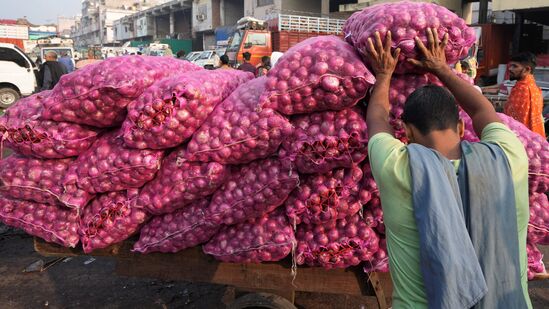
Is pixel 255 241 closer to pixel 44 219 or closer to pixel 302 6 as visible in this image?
pixel 44 219

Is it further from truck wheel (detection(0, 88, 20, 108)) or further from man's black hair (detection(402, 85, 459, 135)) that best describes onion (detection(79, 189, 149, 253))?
truck wheel (detection(0, 88, 20, 108))

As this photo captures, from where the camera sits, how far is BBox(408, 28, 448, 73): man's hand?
5.41ft

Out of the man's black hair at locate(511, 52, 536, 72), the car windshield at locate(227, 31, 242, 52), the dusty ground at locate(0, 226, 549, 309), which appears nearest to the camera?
the dusty ground at locate(0, 226, 549, 309)

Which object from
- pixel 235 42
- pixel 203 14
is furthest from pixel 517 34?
pixel 203 14

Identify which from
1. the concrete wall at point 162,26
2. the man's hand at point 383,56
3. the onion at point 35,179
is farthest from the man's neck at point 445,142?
the concrete wall at point 162,26

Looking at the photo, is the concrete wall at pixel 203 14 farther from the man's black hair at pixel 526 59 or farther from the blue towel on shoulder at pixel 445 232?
the blue towel on shoulder at pixel 445 232

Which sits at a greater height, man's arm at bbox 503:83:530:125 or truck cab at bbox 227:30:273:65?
truck cab at bbox 227:30:273:65

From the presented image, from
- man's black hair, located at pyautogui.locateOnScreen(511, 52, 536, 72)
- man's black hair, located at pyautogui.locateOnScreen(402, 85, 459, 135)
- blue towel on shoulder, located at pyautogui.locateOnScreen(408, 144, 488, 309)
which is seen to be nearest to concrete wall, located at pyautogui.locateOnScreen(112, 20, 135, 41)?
man's black hair, located at pyautogui.locateOnScreen(511, 52, 536, 72)

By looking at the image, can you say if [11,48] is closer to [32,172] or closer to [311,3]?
[32,172]

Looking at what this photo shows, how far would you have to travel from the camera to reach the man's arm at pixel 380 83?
1.39 meters

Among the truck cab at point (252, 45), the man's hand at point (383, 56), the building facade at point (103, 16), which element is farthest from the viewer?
the building facade at point (103, 16)

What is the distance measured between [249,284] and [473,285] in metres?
1.28

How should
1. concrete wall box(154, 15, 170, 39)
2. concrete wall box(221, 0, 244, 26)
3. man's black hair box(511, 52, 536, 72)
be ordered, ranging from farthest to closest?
concrete wall box(154, 15, 170, 39)
concrete wall box(221, 0, 244, 26)
man's black hair box(511, 52, 536, 72)

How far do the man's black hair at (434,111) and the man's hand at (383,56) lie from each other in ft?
1.38
